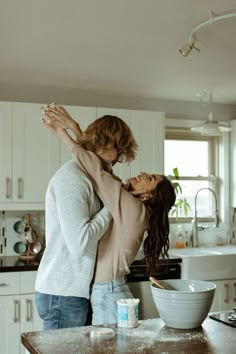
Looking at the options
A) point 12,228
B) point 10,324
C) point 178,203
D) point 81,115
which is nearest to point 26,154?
point 81,115

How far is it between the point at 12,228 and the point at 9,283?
2.54 ft

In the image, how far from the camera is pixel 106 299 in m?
2.07

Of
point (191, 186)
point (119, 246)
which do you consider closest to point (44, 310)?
point (119, 246)

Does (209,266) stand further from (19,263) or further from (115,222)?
Result: (115,222)

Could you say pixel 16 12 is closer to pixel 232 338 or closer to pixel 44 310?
pixel 44 310

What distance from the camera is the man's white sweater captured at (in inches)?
78.7

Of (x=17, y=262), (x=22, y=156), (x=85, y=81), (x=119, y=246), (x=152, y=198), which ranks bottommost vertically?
(x=17, y=262)

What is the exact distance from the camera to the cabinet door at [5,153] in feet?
13.1

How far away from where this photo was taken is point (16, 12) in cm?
277

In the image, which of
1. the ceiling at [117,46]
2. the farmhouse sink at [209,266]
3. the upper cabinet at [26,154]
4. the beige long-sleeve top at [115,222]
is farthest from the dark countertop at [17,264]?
the beige long-sleeve top at [115,222]

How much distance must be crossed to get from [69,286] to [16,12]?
1.51 meters

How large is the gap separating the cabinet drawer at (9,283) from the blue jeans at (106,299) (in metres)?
1.77

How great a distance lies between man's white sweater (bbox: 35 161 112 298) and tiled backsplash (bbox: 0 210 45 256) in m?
2.36

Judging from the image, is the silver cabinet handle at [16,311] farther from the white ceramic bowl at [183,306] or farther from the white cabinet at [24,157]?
the white ceramic bowl at [183,306]
